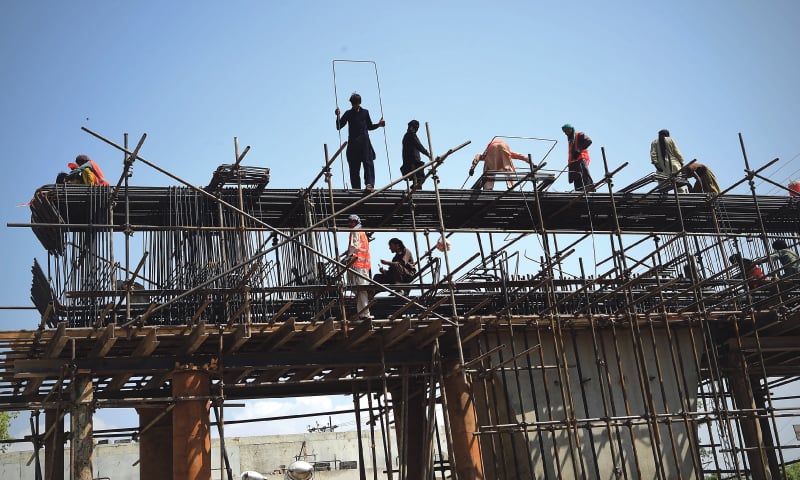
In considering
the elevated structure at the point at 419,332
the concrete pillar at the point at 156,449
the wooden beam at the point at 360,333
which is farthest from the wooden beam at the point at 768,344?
the concrete pillar at the point at 156,449

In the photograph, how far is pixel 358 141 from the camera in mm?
18328

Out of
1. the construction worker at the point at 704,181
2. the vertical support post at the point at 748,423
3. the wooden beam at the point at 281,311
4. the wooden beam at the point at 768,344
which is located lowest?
the vertical support post at the point at 748,423

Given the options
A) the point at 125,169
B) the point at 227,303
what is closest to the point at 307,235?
the point at 227,303

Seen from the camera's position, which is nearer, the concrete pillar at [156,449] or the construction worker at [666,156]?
the concrete pillar at [156,449]

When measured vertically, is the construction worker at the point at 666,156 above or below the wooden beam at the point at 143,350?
above

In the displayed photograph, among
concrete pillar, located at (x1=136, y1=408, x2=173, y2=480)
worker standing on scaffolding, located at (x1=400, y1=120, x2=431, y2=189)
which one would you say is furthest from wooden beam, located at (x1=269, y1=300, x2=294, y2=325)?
worker standing on scaffolding, located at (x1=400, y1=120, x2=431, y2=189)

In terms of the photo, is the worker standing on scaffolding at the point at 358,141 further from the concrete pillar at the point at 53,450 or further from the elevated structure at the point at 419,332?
the concrete pillar at the point at 53,450

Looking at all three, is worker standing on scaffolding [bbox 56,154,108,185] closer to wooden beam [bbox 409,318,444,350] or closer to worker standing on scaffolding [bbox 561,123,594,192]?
wooden beam [bbox 409,318,444,350]

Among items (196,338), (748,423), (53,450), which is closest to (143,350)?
(196,338)

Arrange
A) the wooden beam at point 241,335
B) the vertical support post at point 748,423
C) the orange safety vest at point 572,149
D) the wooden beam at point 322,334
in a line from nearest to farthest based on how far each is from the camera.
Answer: the wooden beam at point 241,335 < the wooden beam at point 322,334 < the vertical support post at point 748,423 < the orange safety vest at point 572,149

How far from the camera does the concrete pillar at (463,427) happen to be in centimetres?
1605

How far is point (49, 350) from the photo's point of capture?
46.4ft

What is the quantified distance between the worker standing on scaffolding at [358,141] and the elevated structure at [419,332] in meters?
0.78

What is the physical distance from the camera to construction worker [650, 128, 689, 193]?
69.6ft
